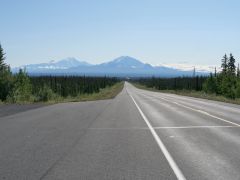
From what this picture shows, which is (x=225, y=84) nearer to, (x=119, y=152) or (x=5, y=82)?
(x=5, y=82)

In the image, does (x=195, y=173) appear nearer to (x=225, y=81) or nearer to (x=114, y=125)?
(x=114, y=125)

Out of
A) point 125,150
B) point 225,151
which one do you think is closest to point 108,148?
point 125,150

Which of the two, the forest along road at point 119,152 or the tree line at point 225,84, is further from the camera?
the tree line at point 225,84

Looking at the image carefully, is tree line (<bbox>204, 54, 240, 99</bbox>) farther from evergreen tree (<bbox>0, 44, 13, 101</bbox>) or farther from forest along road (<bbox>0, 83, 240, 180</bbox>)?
forest along road (<bbox>0, 83, 240, 180</bbox>)

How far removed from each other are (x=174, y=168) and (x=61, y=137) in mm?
5013

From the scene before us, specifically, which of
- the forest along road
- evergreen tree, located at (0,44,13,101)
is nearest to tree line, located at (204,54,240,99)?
evergreen tree, located at (0,44,13,101)

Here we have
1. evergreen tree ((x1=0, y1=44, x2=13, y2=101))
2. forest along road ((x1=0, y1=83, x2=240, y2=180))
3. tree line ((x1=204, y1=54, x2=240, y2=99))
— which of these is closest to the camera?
forest along road ((x1=0, y1=83, x2=240, y2=180))

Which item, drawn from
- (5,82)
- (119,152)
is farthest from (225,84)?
(119,152)

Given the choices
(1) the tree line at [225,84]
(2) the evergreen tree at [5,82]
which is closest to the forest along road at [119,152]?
(2) the evergreen tree at [5,82]

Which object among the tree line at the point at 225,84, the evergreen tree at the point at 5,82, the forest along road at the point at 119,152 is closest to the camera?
the forest along road at the point at 119,152

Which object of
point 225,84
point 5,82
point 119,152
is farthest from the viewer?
point 225,84

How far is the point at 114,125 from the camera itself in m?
15.0

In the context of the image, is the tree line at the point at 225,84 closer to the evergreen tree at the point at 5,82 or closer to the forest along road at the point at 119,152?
the evergreen tree at the point at 5,82

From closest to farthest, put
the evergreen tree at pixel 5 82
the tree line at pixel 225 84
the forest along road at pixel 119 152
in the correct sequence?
the forest along road at pixel 119 152
the evergreen tree at pixel 5 82
the tree line at pixel 225 84
